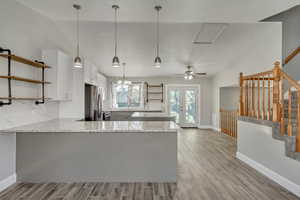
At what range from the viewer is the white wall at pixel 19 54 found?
2.59m

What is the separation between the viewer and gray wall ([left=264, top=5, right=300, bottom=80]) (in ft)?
13.2

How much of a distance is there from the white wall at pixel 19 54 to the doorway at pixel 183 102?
19.4ft

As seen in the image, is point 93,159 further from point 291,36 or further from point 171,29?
point 291,36

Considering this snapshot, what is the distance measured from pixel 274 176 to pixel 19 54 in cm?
446

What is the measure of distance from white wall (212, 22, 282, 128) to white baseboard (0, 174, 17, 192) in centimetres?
524

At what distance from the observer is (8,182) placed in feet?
8.96

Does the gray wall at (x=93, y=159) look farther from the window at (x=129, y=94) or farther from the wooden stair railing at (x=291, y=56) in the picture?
the window at (x=129, y=94)

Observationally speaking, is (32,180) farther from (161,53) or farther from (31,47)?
(161,53)

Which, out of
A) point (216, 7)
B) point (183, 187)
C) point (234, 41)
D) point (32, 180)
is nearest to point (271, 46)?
point (234, 41)

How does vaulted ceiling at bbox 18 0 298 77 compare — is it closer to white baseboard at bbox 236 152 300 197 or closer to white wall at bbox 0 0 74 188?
white wall at bbox 0 0 74 188

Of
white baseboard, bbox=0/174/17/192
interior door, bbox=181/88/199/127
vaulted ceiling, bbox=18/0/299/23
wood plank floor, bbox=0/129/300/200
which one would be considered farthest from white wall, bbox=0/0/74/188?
interior door, bbox=181/88/199/127

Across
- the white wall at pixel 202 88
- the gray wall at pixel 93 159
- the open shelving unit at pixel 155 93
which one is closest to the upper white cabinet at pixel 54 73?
the gray wall at pixel 93 159

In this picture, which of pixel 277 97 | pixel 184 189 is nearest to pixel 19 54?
pixel 184 189

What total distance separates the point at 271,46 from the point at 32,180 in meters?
5.62
